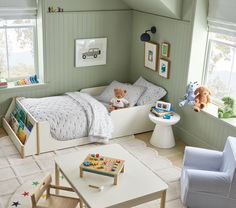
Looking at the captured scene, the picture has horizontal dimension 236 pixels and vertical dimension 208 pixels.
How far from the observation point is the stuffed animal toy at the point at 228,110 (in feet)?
13.7

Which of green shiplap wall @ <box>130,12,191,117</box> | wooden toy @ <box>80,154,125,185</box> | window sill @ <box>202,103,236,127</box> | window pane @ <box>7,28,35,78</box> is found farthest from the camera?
window pane @ <box>7,28,35,78</box>

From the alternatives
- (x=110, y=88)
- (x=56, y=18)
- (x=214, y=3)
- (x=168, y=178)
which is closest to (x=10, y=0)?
(x=56, y=18)

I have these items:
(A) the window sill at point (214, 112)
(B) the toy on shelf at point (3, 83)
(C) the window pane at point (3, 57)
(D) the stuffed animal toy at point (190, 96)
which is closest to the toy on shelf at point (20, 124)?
(B) the toy on shelf at point (3, 83)

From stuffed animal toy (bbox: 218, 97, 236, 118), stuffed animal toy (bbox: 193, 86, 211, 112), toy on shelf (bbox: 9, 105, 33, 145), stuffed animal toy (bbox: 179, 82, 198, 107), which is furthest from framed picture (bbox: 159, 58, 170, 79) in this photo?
toy on shelf (bbox: 9, 105, 33, 145)

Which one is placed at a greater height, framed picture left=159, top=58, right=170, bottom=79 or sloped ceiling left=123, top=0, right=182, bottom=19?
sloped ceiling left=123, top=0, right=182, bottom=19

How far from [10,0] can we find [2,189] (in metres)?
2.43

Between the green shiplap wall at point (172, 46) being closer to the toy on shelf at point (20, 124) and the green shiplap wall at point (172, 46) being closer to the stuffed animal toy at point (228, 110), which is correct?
the stuffed animal toy at point (228, 110)

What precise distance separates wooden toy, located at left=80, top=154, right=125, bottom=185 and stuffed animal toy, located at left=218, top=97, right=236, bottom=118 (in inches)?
65.7

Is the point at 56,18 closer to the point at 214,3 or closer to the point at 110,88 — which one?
the point at 110,88

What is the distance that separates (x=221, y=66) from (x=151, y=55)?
1080 millimetres

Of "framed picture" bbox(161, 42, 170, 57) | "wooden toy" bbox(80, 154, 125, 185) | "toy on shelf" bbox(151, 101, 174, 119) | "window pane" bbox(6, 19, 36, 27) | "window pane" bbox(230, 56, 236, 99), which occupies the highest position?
"window pane" bbox(6, 19, 36, 27)

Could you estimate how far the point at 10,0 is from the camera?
468 centimetres

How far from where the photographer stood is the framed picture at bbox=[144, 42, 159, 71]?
5.05 metres

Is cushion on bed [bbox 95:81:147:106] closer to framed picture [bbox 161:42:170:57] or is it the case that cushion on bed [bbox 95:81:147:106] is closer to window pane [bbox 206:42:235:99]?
framed picture [bbox 161:42:170:57]
